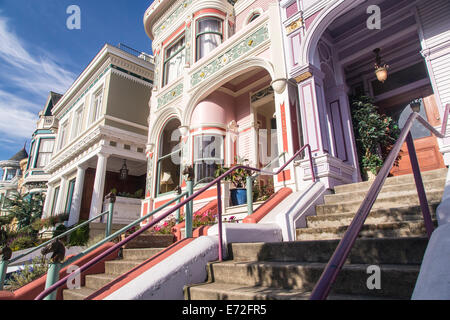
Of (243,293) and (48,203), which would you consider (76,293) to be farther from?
(48,203)

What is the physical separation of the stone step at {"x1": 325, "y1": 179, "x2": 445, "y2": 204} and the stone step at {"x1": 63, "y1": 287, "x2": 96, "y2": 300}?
4.04m

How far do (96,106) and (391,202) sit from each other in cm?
1483

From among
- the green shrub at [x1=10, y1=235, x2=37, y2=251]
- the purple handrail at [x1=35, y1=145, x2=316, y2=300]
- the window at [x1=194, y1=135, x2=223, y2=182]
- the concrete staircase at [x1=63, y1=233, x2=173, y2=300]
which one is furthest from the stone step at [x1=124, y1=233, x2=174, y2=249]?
the green shrub at [x1=10, y1=235, x2=37, y2=251]

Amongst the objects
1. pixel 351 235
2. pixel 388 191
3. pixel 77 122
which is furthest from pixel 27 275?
pixel 77 122

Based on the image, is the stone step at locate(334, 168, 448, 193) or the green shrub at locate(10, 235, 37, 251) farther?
the green shrub at locate(10, 235, 37, 251)

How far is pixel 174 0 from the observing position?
11953 mm

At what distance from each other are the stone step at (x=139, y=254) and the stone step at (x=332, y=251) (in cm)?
140

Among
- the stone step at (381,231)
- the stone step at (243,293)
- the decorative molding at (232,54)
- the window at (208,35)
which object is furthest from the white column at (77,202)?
the stone step at (243,293)

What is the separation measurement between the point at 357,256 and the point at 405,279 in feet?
1.89

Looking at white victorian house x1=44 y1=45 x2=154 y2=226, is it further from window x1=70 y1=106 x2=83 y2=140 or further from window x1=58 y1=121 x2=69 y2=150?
window x1=58 y1=121 x2=69 y2=150

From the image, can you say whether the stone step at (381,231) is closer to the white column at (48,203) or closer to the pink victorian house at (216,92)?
the pink victorian house at (216,92)

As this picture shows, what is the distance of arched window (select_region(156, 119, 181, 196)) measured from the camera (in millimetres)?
10953

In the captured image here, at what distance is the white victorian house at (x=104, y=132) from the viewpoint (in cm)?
1338

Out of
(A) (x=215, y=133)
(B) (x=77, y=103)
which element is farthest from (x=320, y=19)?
(B) (x=77, y=103)
